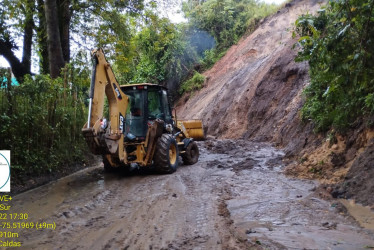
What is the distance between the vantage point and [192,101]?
1057 inches

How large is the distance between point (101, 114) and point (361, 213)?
544cm

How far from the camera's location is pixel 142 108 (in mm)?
9539

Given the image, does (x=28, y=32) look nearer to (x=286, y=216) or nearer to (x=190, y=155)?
(x=190, y=155)

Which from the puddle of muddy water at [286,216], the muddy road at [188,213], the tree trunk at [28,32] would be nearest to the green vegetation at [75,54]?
the tree trunk at [28,32]

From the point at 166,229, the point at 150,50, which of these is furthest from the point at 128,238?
the point at 150,50

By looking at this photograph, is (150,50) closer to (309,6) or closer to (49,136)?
(309,6)

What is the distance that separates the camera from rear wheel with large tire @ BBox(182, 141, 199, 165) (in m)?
10.8

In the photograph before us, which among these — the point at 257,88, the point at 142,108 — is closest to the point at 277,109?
the point at 257,88

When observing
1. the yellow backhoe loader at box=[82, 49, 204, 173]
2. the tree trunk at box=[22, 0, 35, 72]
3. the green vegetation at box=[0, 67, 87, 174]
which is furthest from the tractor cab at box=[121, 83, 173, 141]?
the tree trunk at box=[22, 0, 35, 72]

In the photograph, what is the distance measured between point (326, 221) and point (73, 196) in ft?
14.6

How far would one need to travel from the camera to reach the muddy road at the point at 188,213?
4.18 meters

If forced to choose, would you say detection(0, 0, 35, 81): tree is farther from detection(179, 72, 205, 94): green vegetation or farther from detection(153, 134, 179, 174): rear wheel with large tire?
detection(179, 72, 205, 94): green vegetation

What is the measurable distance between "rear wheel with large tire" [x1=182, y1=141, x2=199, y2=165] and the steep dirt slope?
3249mm

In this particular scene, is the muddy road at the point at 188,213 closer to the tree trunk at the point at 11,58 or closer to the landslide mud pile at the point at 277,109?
the landslide mud pile at the point at 277,109
